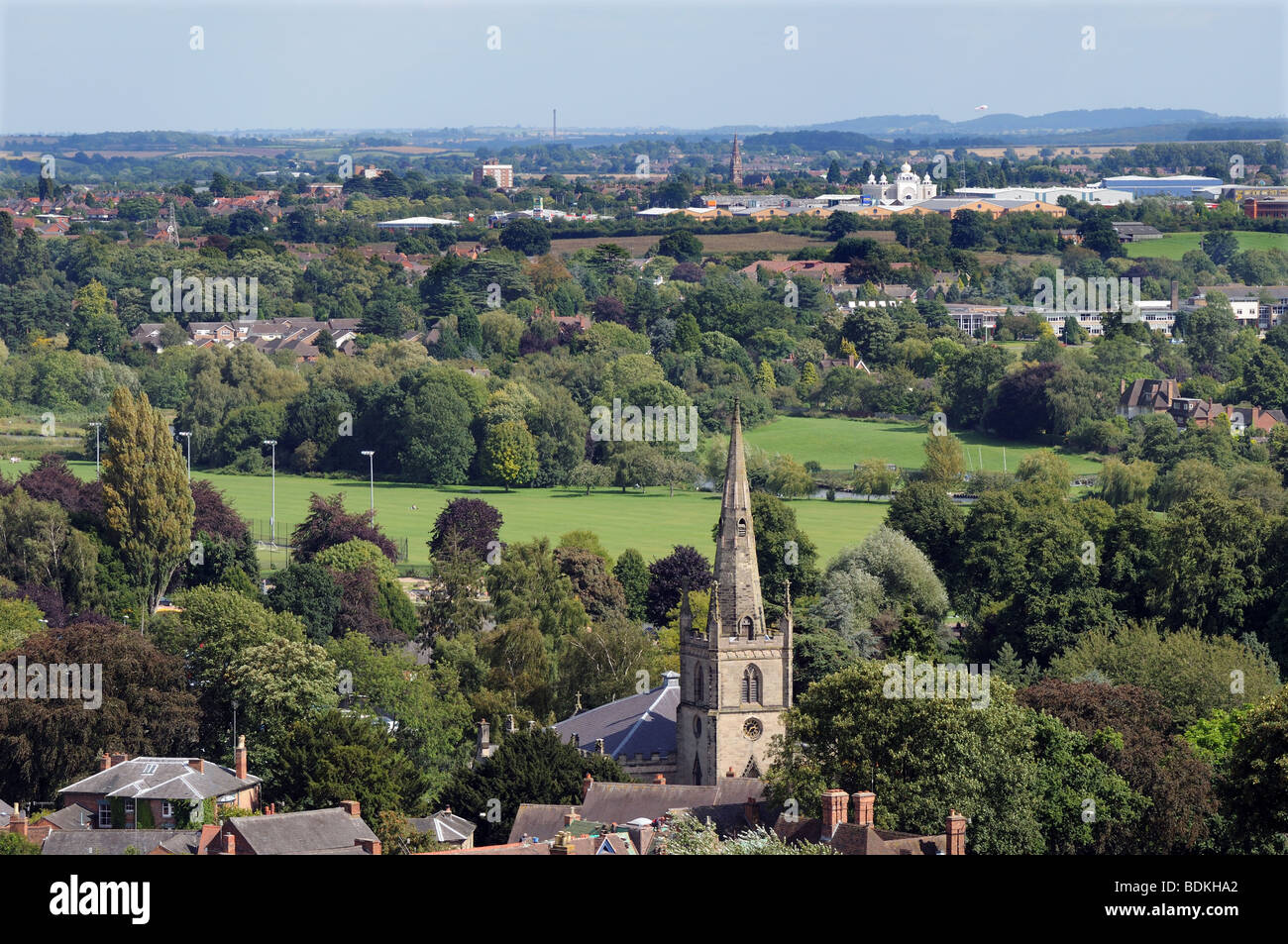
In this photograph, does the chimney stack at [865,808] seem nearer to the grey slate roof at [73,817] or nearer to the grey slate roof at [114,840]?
the grey slate roof at [114,840]

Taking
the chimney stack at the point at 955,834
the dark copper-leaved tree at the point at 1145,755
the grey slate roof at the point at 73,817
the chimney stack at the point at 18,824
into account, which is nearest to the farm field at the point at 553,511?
the dark copper-leaved tree at the point at 1145,755

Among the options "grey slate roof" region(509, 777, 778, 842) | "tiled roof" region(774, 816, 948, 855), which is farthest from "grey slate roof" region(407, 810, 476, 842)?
"tiled roof" region(774, 816, 948, 855)

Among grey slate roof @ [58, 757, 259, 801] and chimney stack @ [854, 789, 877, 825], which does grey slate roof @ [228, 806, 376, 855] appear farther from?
chimney stack @ [854, 789, 877, 825]

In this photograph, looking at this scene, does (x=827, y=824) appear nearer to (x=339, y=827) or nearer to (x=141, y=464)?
(x=339, y=827)

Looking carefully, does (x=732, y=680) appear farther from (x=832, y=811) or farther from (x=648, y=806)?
(x=832, y=811)

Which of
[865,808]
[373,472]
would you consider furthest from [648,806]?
[373,472]
